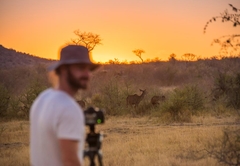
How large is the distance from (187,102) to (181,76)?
3188cm

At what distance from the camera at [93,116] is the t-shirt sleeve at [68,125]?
1.61 ft

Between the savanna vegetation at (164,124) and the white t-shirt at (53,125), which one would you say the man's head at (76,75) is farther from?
the savanna vegetation at (164,124)

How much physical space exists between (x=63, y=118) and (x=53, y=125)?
0.10m

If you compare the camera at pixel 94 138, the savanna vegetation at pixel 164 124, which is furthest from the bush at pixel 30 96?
the camera at pixel 94 138

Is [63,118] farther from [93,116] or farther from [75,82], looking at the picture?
[93,116]

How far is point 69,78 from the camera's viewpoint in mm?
2826

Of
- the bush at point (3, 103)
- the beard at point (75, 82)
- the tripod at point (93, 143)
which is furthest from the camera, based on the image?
the bush at point (3, 103)

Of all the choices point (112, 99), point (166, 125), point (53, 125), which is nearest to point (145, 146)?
point (166, 125)

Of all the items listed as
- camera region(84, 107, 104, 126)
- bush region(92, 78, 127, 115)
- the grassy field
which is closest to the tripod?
camera region(84, 107, 104, 126)

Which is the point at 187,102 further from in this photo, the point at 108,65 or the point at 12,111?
the point at 108,65

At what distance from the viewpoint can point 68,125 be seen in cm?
258

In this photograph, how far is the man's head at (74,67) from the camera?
2.82 m

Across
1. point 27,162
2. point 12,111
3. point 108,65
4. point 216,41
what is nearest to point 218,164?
point 216,41

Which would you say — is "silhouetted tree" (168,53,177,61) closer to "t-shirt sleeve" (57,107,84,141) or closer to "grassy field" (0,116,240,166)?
"grassy field" (0,116,240,166)
